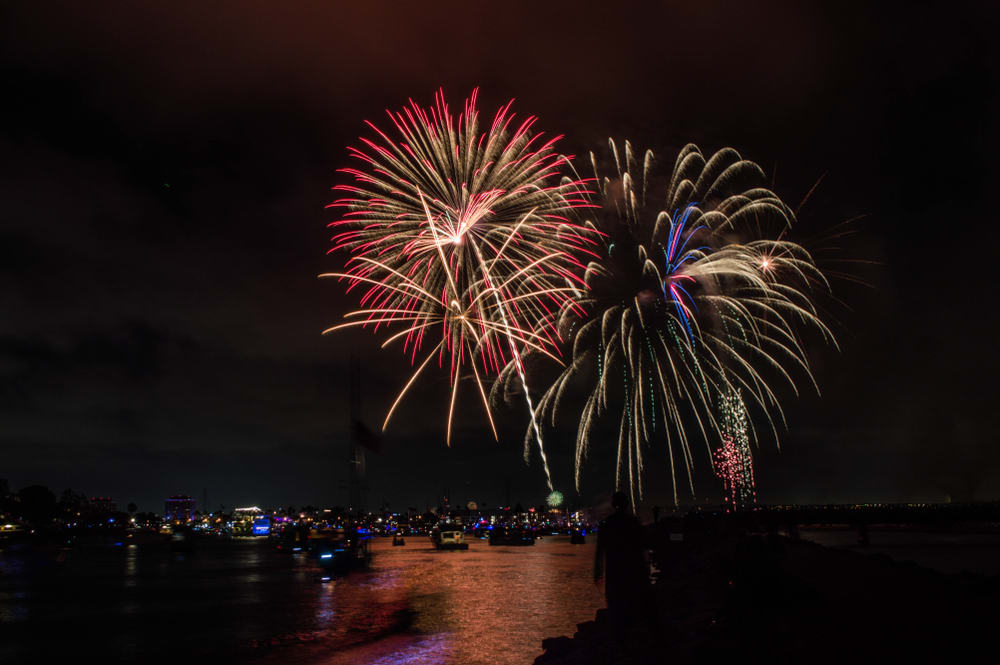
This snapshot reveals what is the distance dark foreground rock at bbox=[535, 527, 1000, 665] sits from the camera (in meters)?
7.45

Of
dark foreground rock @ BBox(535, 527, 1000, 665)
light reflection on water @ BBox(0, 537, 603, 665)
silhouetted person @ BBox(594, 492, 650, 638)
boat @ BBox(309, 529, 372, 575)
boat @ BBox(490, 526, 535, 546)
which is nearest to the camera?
dark foreground rock @ BBox(535, 527, 1000, 665)

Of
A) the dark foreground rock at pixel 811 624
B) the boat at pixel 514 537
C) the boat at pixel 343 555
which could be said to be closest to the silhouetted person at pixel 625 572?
the dark foreground rock at pixel 811 624

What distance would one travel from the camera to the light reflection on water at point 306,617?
13772 mm

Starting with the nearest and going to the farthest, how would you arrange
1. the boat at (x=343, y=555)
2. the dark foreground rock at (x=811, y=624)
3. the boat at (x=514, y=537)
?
1. the dark foreground rock at (x=811, y=624)
2. the boat at (x=343, y=555)
3. the boat at (x=514, y=537)

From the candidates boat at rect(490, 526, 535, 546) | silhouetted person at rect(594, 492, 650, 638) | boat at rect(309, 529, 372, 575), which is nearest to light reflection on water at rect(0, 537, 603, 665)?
silhouetted person at rect(594, 492, 650, 638)

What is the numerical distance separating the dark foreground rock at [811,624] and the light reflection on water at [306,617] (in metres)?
2.89

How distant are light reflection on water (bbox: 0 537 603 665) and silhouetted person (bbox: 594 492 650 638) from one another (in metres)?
4.36

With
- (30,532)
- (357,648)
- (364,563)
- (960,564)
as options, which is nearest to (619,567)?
(357,648)

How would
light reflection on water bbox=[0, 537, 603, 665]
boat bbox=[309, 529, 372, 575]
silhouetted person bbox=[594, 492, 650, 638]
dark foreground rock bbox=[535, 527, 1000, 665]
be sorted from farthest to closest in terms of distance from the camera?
boat bbox=[309, 529, 372, 575] < light reflection on water bbox=[0, 537, 603, 665] < silhouetted person bbox=[594, 492, 650, 638] < dark foreground rock bbox=[535, 527, 1000, 665]

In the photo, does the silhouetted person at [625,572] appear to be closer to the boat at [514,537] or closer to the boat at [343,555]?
the boat at [343,555]

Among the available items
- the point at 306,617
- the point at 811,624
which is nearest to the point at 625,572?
the point at 811,624

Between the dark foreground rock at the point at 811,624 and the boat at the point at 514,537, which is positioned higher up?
the dark foreground rock at the point at 811,624

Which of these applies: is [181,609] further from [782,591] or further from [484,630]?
[782,591]

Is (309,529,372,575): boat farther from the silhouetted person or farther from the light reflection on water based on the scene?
the silhouetted person
